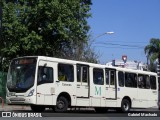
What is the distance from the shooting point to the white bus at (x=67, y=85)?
835 inches

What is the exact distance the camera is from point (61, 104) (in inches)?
875

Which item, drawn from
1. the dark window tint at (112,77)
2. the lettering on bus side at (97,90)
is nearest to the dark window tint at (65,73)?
the lettering on bus side at (97,90)

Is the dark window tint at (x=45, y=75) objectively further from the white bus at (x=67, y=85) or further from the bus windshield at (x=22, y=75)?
the bus windshield at (x=22, y=75)

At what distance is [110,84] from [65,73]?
4221 mm

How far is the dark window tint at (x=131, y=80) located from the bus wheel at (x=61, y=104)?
609cm

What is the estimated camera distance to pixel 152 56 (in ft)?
217

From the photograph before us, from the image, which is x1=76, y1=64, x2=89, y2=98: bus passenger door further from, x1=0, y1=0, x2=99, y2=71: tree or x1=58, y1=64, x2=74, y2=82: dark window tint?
x1=0, y1=0, x2=99, y2=71: tree

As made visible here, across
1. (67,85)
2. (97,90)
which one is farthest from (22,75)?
(97,90)

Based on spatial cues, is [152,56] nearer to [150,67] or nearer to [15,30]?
[150,67]

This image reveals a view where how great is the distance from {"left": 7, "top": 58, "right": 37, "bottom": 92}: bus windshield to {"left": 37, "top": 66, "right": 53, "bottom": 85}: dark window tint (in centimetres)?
34

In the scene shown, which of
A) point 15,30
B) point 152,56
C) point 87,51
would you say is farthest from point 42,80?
point 152,56

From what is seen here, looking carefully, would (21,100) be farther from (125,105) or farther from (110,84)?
(125,105)

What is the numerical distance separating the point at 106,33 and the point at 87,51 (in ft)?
9.00

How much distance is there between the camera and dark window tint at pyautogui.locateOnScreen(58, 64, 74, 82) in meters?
22.2
